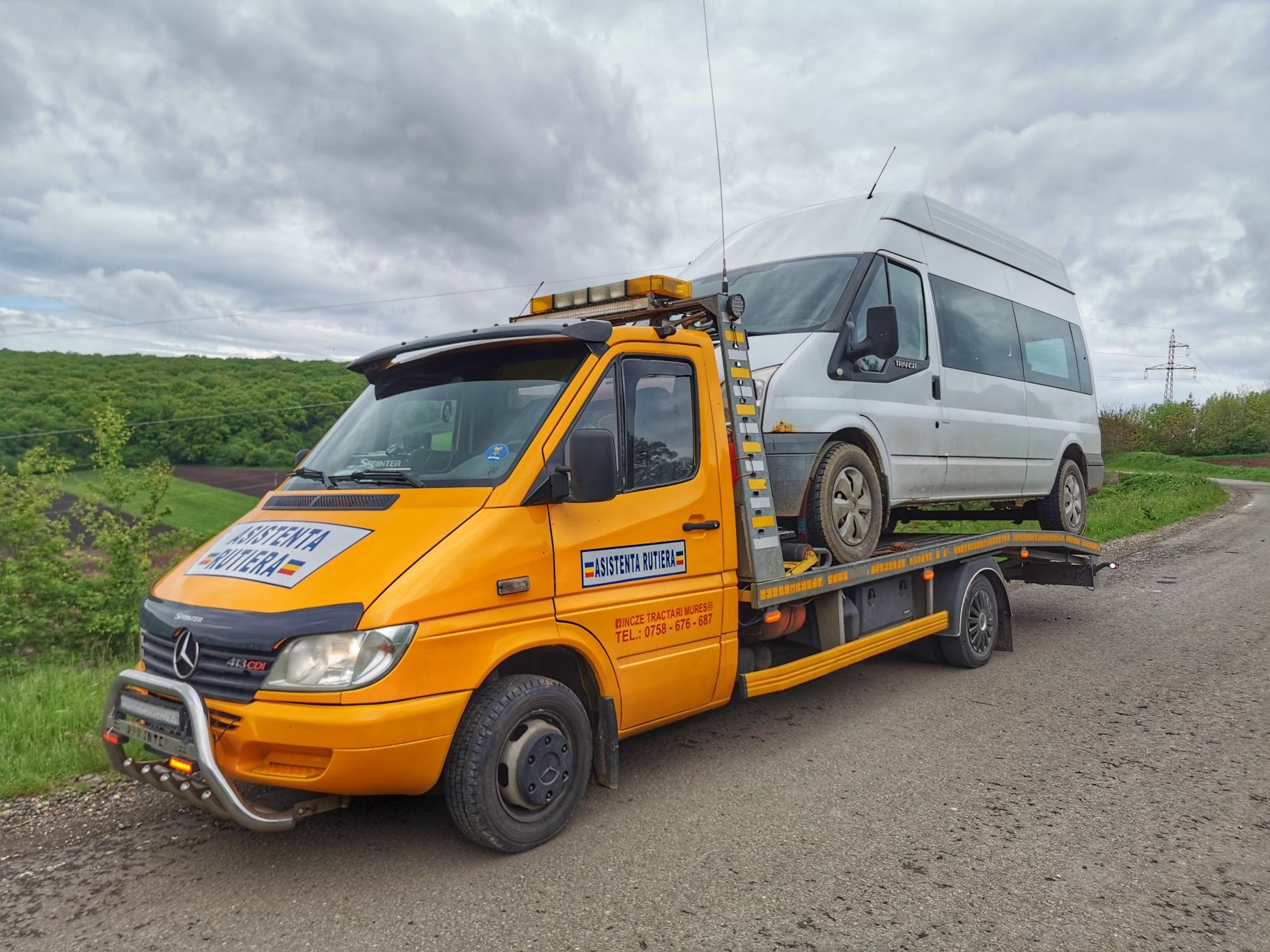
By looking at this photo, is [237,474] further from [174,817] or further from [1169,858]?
[1169,858]

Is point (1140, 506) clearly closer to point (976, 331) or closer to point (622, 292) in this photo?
point (976, 331)

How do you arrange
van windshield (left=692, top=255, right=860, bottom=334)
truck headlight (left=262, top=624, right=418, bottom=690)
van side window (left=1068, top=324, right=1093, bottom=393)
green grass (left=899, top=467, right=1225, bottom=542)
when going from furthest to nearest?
green grass (left=899, top=467, right=1225, bottom=542), van side window (left=1068, top=324, right=1093, bottom=393), van windshield (left=692, top=255, right=860, bottom=334), truck headlight (left=262, top=624, right=418, bottom=690)

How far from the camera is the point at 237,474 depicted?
24078 mm

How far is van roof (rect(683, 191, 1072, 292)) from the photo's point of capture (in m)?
6.34

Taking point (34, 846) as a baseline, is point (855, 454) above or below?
above

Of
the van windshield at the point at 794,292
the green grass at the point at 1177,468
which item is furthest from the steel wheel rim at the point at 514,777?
the green grass at the point at 1177,468

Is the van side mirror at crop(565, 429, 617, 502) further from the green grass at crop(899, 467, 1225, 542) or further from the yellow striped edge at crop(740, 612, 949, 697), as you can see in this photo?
the green grass at crop(899, 467, 1225, 542)

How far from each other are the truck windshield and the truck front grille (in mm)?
976

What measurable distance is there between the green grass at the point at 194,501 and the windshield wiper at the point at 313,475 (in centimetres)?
867

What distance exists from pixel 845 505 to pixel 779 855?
101 inches

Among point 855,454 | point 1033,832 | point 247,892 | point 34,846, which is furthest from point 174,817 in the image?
point 855,454

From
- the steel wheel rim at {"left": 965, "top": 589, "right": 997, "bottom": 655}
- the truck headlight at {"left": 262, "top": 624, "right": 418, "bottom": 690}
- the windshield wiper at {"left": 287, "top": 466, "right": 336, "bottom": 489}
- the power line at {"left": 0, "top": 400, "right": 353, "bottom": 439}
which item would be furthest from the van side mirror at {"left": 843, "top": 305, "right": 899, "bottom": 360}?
the power line at {"left": 0, "top": 400, "right": 353, "bottom": 439}

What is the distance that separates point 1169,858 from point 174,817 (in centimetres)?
427

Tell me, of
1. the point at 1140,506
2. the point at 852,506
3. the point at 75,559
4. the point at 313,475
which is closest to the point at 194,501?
the point at 75,559
